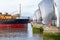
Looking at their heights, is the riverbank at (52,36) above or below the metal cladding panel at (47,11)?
below

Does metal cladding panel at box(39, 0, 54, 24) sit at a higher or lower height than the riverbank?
higher

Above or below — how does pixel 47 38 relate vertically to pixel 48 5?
below

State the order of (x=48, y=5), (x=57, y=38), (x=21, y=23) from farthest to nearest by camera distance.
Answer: (x=21, y=23) → (x=48, y=5) → (x=57, y=38)

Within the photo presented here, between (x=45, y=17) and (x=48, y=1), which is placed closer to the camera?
(x=45, y=17)

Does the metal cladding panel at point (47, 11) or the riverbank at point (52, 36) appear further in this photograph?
the metal cladding panel at point (47, 11)

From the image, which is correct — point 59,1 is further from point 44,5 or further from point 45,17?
point 44,5

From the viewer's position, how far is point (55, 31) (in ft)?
50.9

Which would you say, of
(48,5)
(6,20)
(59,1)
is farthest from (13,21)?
(59,1)

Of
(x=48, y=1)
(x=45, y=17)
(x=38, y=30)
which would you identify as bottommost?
(x=38, y=30)

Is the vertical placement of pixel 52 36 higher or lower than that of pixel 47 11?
lower

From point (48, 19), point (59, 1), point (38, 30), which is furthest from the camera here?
point (38, 30)

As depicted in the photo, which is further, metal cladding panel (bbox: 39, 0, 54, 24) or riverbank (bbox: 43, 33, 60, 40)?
metal cladding panel (bbox: 39, 0, 54, 24)

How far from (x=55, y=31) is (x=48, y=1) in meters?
11.3

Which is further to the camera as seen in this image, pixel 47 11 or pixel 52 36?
pixel 47 11
